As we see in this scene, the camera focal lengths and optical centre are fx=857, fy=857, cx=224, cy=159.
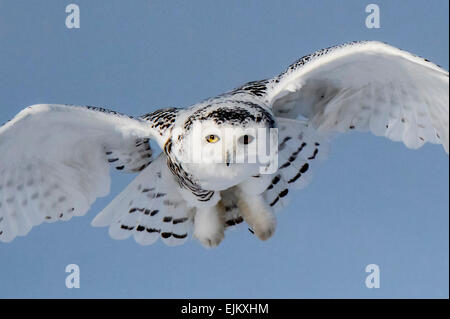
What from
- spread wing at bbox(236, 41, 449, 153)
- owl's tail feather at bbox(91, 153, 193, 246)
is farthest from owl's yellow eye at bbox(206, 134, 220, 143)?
owl's tail feather at bbox(91, 153, 193, 246)

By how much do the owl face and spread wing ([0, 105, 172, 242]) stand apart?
2.31ft

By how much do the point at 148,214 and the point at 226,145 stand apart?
5.92 ft

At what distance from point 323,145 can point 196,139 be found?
1.77 meters

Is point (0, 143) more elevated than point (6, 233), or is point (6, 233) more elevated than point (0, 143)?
point (0, 143)

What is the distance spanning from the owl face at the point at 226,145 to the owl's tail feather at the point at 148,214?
45.0 inches

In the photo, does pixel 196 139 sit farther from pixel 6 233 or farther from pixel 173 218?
pixel 6 233

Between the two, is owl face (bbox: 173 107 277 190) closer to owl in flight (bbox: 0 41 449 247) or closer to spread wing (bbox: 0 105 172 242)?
owl in flight (bbox: 0 41 449 247)

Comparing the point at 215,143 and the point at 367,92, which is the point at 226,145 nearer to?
the point at 215,143

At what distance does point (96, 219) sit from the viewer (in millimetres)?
8195

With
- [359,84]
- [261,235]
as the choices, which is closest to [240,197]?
[261,235]

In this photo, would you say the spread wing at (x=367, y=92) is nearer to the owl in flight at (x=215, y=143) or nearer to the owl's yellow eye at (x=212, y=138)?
the owl in flight at (x=215, y=143)

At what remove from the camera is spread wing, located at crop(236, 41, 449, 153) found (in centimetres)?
704

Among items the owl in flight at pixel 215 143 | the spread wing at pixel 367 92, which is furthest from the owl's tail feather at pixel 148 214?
the spread wing at pixel 367 92

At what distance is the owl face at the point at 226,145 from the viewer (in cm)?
666
